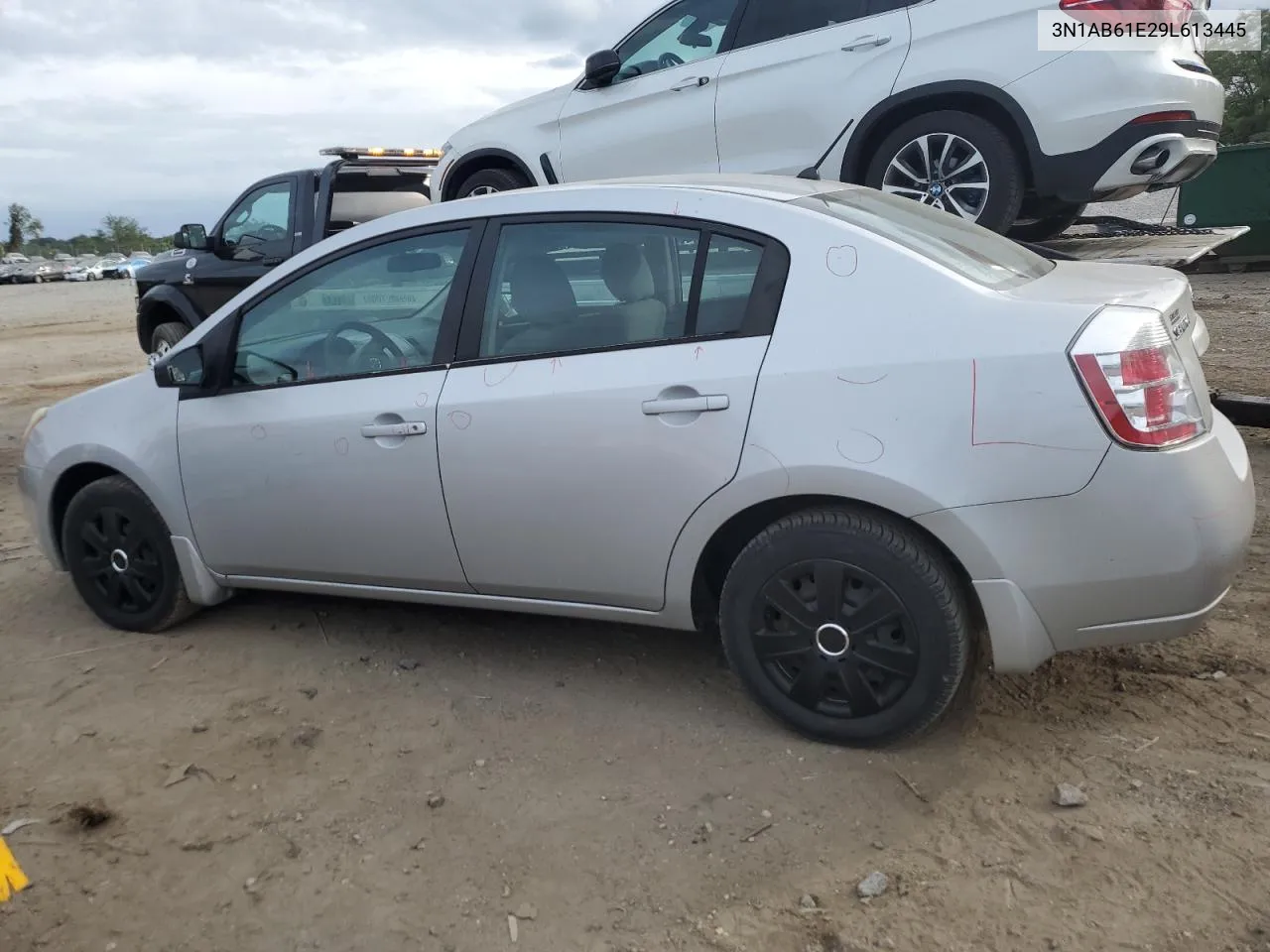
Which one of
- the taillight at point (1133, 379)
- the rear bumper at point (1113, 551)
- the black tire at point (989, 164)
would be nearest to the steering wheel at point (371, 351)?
the rear bumper at point (1113, 551)

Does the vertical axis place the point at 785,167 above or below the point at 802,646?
above

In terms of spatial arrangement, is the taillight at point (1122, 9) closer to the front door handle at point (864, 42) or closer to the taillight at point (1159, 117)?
the taillight at point (1159, 117)

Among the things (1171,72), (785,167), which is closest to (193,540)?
(785,167)

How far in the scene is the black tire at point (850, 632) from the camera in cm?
289

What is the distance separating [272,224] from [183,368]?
17.5ft

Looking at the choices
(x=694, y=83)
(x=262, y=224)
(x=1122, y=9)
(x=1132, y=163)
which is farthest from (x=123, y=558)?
(x=262, y=224)

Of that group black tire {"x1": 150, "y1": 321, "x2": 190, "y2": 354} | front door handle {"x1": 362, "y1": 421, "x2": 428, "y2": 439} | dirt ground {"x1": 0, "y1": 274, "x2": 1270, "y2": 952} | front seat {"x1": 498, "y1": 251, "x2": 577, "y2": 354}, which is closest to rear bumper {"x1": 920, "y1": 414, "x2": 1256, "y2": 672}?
dirt ground {"x1": 0, "y1": 274, "x2": 1270, "y2": 952}

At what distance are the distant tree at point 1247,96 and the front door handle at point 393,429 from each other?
1504 inches

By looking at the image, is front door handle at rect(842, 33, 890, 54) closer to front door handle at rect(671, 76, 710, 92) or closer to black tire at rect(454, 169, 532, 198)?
front door handle at rect(671, 76, 710, 92)

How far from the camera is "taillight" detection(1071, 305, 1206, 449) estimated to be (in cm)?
264

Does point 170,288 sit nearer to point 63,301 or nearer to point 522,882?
point 522,882

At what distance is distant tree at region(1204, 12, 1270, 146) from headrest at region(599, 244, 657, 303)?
3782 cm

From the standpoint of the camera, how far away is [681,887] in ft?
8.70

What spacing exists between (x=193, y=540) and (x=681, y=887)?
2469 mm
